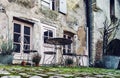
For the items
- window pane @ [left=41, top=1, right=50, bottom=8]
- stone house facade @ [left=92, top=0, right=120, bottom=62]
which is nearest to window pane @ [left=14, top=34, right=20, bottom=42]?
window pane @ [left=41, top=1, right=50, bottom=8]

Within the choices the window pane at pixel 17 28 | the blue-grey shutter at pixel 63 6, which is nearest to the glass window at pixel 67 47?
the blue-grey shutter at pixel 63 6

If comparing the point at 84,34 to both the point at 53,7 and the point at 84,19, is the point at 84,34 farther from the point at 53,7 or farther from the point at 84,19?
the point at 53,7

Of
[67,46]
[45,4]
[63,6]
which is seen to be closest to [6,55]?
[45,4]

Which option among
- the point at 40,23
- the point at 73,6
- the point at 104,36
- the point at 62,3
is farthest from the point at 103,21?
the point at 40,23

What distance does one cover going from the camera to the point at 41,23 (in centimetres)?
1034

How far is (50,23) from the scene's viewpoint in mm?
10914

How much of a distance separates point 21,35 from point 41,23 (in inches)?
46.9

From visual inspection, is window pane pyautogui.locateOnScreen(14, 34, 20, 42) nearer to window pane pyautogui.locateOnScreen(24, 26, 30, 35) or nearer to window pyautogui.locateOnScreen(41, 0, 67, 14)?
window pane pyautogui.locateOnScreen(24, 26, 30, 35)

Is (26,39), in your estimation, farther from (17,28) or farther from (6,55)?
(6,55)

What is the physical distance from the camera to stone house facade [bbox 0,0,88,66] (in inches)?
348

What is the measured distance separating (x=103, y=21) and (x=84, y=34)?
1.96 meters

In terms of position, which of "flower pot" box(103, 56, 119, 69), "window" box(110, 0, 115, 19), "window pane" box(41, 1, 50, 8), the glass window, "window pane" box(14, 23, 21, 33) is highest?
"window" box(110, 0, 115, 19)

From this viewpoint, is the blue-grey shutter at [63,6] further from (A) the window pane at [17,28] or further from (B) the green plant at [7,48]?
(B) the green plant at [7,48]

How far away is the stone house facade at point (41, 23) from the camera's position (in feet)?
29.0
